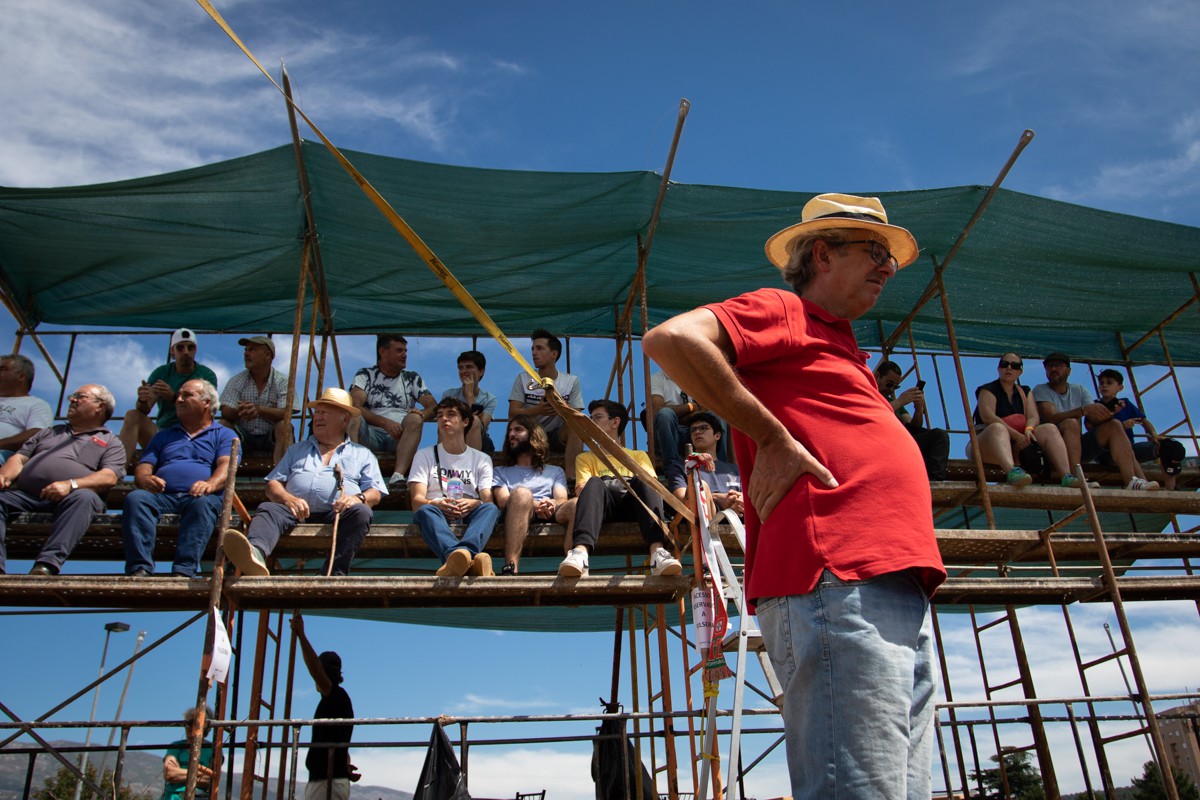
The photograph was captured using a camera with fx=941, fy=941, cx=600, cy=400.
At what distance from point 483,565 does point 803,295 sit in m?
4.20

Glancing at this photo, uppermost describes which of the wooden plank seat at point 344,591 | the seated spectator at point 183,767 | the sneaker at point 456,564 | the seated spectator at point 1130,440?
the seated spectator at point 1130,440

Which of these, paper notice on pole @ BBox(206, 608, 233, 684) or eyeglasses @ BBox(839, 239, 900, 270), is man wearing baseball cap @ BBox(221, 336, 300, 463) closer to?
paper notice on pole @ BBox(206, 608, 233, 684)

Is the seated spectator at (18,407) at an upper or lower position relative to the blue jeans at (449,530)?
upper

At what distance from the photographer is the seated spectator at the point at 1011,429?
340 inches

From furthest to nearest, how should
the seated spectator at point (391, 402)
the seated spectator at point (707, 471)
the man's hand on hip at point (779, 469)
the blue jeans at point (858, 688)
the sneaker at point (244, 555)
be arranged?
1. the seated spectator at point (391, 402)
2. the seated spectator at point (707, 471)
3. the sneaker at point (244, 555)
4. the man's hand on hip at point (779, 469)
5. the blue jeans at point (858, 688)

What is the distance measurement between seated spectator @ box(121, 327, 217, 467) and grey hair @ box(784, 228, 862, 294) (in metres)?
6.94

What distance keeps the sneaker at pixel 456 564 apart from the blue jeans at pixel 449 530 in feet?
0.55

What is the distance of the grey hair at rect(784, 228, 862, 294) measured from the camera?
2.44 meters

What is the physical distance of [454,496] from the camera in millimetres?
7062

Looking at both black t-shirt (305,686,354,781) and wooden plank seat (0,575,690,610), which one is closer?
wooden plank seat (0,575,690,610)

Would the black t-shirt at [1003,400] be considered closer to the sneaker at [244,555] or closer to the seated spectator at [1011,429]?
the seated spectator at [1011,429]

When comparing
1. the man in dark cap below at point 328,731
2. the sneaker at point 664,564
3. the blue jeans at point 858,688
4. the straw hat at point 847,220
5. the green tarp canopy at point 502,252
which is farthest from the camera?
the green tarp canopy at point 502,252

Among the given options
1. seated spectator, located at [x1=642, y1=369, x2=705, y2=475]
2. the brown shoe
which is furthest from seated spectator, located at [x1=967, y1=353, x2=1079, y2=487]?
the brown shoe

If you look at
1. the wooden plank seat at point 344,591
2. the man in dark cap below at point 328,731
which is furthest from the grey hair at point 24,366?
the man in dark cap below at point 328,731
